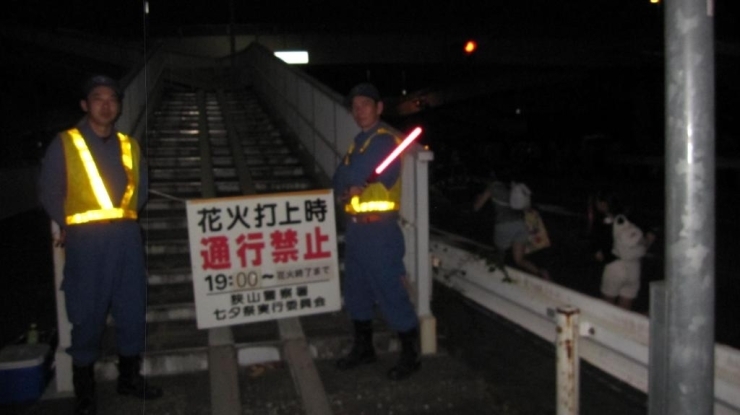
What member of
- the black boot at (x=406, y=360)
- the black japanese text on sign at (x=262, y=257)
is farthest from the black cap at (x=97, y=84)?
the black boot at (x=406, y=360)

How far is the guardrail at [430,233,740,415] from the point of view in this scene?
3461 mm

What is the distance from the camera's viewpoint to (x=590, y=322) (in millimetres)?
4316

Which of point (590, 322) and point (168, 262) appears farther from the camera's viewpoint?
point (168, 262)

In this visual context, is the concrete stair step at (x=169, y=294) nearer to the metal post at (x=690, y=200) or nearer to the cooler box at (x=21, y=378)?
the cooler box at (x=21, y=378)

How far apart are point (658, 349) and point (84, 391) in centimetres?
353

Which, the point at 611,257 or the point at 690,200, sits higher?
the point at 690,200

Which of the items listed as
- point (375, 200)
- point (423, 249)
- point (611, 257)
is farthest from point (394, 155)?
point (611, 257)

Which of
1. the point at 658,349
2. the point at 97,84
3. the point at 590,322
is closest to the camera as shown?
the point at 658,349

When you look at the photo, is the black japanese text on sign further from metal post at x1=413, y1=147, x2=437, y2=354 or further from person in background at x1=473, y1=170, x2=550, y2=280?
person in background at x1=473, y1=170, x2=550, y2=280

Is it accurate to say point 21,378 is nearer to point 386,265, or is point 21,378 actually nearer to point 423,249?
point 386,265

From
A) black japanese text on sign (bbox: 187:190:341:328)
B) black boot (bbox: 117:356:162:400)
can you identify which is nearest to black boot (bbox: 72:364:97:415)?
black boot (bbox: 117:356:162:400)

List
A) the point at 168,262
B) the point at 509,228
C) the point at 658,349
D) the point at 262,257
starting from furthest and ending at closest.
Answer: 1. the point at 509,228
2. the point at 168,262
3. the point at 262,257
4. the point at 658,349

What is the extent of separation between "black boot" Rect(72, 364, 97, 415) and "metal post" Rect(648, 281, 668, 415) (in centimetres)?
343

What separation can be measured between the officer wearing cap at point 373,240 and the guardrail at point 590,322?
22.3 inches
